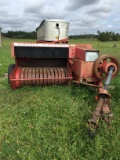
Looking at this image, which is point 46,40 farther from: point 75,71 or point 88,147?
point 88,147

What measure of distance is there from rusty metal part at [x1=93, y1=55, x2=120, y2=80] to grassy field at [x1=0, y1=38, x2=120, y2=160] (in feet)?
1.60

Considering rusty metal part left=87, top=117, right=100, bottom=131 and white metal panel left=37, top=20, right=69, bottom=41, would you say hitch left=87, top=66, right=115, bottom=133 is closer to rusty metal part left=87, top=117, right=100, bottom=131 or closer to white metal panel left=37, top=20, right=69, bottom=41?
rusty metal part left=87, top=117, right=100, bottom=131

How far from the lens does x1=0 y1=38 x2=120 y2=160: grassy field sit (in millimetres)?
2771

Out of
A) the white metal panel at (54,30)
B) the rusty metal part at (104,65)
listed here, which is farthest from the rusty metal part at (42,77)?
the white metal panel at (54,30)

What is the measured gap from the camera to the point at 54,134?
10.4 feet

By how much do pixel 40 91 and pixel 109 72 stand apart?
67.0 inches

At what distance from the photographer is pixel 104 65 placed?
4285mm

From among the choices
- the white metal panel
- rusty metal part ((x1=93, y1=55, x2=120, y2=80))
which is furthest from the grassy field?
the white metal panel

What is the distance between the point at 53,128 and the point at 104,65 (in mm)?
1658

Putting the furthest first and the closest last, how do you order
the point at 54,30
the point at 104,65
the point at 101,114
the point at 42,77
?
the point at 54,30 < the point at 42,77 < the point at 104,65 < the point at 101,114

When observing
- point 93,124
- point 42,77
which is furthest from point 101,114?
point 42,77

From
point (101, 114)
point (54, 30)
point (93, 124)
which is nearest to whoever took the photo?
point (93, 124)

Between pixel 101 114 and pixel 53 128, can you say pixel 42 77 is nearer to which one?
pixel 53 128

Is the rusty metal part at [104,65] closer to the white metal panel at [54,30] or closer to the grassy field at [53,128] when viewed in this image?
the grassy field at [53,128]
